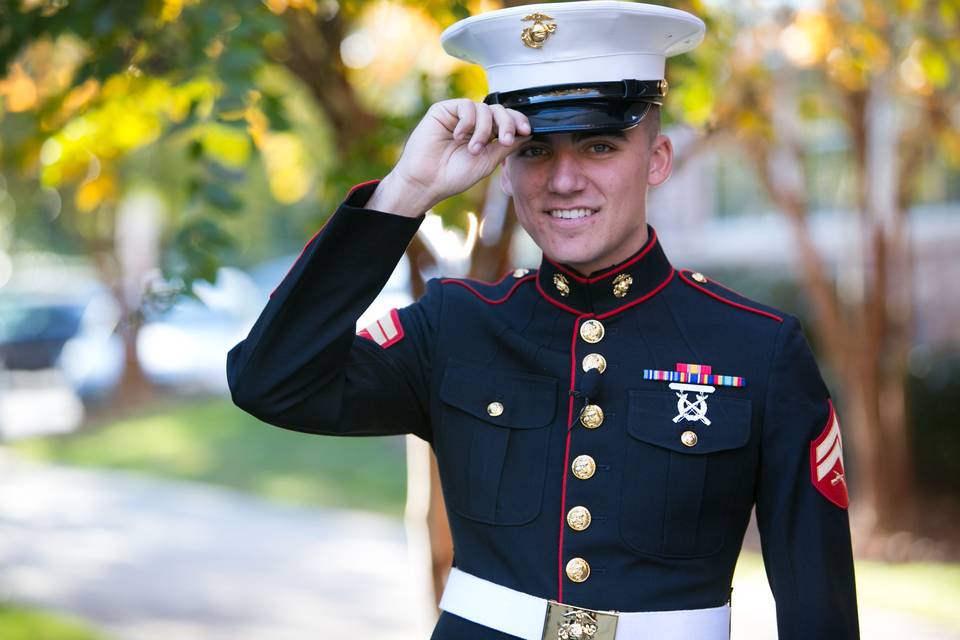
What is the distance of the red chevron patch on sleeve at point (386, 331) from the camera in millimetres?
2156

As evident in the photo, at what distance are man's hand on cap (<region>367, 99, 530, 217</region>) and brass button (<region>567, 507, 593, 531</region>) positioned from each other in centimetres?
56

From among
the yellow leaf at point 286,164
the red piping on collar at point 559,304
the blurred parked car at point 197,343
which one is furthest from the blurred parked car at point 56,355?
the red piping on collar at point 559,304

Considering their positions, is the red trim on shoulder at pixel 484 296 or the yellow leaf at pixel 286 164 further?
the yellow leaf at pixel 286 164

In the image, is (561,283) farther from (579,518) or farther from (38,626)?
(38,626)

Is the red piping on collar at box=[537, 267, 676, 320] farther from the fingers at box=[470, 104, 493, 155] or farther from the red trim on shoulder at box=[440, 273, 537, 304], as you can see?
the fingers at box=[470, 104, 493, 155]

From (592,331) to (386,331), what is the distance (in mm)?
375

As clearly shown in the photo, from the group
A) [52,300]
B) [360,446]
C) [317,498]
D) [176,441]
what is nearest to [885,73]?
[317,498]

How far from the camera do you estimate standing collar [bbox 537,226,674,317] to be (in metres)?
2.12

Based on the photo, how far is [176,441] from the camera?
1288 cm

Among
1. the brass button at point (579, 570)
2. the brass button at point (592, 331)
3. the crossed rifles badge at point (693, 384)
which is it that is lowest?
the brass button at point (579, 570)

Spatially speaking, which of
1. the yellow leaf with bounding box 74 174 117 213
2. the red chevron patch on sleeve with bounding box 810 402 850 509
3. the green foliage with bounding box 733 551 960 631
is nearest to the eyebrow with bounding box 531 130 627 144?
the red chevron patch on sleeve with bounding box 810 402 850 509

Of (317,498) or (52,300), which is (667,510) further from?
(52,300)

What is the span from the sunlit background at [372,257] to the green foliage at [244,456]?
0.05m

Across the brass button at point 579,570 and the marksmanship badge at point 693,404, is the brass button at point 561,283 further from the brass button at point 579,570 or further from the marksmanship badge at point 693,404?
the brass button at point 579,570
